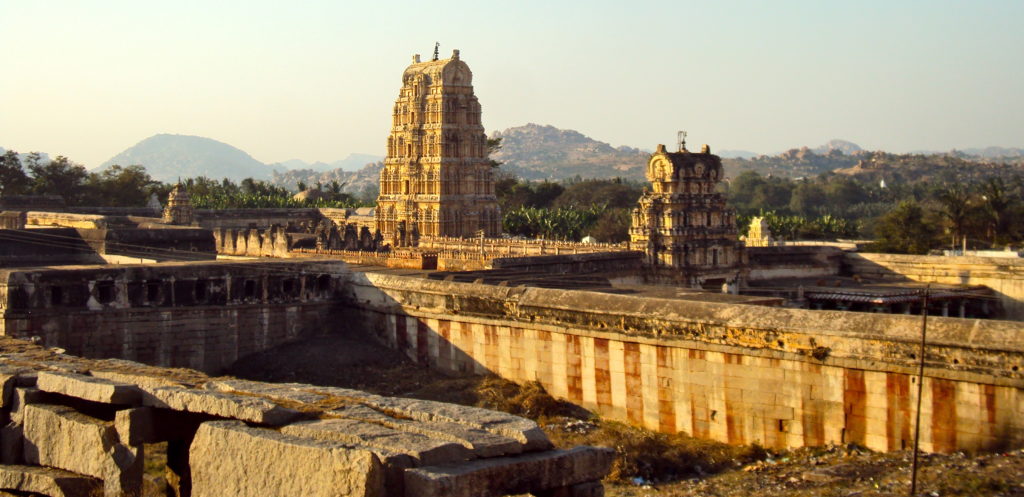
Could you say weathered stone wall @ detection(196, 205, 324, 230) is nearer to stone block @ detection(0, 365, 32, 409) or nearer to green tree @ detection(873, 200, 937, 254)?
green tree @ detection(873, 200, 937, 254)

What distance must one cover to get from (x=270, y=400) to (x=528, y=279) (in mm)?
18702

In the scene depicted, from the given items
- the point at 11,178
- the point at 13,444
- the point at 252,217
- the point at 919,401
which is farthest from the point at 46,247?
the point at 11,178

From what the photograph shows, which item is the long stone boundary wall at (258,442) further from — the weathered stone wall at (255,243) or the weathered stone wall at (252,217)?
the weathered stone wall at (252,217)

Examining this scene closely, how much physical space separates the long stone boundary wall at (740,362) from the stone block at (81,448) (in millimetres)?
12647

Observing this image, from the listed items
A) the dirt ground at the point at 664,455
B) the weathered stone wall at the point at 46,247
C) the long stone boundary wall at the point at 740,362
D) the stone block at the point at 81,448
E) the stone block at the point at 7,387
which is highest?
the weathered stone wall at the point at 46,247

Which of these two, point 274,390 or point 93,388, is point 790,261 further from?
point 93,388

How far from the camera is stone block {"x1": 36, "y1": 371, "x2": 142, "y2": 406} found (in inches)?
413

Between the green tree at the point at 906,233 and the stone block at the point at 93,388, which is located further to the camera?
the green tree at the point at 906,233

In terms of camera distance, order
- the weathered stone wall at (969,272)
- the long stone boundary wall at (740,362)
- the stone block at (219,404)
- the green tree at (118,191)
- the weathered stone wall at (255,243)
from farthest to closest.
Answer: the green tree at (118,191) < the weathered stone wall at (255,243) < the weathered stone wall at (969,272) < the long stone boundary wall at (740,362) < the stone block at (219,404)

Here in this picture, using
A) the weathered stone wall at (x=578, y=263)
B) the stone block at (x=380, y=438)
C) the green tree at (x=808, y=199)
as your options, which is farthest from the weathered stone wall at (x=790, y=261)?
the green tree at (x=808, y=199)

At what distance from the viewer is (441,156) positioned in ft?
177

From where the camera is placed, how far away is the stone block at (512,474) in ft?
25.8

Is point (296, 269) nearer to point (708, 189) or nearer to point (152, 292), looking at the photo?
point (152, 292)

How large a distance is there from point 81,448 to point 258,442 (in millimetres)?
2557
